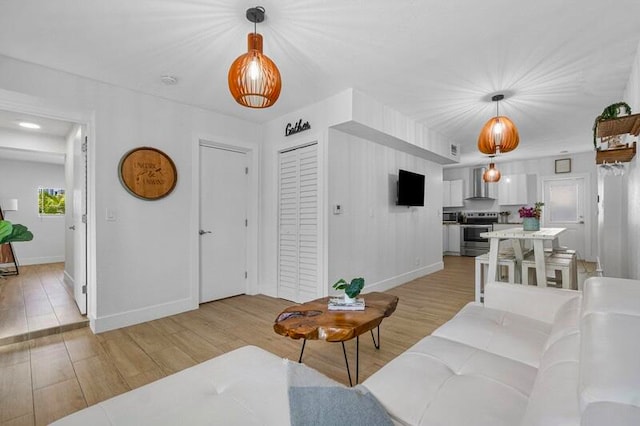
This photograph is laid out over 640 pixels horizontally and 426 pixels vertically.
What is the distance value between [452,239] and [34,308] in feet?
26.9

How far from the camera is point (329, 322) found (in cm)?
180

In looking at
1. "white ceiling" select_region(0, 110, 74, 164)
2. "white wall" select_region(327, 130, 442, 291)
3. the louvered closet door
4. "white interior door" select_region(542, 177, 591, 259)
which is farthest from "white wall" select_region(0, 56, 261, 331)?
"white interior door" select_region(542, 177, 591, 259)

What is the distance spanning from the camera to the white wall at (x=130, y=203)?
9.12 ft

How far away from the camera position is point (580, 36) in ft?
7.67

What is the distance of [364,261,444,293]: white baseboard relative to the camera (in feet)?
13.6

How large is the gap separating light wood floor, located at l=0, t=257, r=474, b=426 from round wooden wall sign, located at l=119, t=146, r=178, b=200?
4.59 ft

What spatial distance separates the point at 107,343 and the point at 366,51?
11.2 feet

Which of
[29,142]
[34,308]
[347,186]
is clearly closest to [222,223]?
[347,186]

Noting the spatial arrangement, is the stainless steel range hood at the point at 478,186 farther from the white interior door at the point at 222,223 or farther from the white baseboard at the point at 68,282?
the white baseboard at the point at 68,282

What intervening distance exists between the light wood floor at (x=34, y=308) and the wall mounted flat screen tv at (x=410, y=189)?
13.9 ft

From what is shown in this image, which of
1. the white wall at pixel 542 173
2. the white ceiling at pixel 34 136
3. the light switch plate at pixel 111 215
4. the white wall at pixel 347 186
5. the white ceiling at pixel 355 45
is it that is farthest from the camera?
the white wall at pixel 542 173

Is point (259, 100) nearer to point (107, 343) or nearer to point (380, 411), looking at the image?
point (380, 411)

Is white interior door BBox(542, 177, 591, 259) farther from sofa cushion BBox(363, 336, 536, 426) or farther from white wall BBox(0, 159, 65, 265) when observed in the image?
white wall BBox(0, 159, 65, 265)

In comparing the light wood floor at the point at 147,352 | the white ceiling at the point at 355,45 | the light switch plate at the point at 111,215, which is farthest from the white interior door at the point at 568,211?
the light switch plate at the point at 111,215
